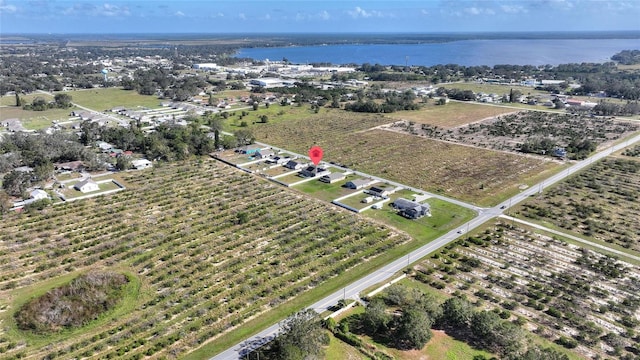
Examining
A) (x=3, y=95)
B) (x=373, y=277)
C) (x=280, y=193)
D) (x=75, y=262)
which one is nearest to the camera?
(x=373, y=277)

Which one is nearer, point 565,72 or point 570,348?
point 570,348

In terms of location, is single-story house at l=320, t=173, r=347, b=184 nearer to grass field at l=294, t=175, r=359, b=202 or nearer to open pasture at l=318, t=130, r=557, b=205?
grass field at l=294, t=175, r=359, b=202

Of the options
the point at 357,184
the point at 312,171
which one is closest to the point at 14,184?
the point at 312,171

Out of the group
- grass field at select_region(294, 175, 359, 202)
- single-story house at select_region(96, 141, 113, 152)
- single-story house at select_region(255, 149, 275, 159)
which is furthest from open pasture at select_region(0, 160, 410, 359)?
single-story house at select_region(96, 141, 113, 152)

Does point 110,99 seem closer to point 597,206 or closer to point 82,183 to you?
point 82,183

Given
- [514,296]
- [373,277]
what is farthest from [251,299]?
[514,296]

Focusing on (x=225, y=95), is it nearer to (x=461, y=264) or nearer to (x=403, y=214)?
(x=403, y=214)
